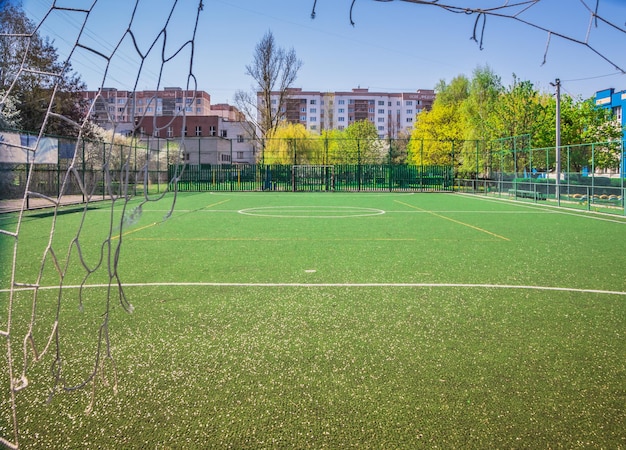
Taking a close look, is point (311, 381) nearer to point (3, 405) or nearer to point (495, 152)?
point (3, 405)

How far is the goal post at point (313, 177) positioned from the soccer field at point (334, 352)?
2612 centimetres

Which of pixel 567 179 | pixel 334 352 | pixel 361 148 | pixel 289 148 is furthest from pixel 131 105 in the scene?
pixel 361 148

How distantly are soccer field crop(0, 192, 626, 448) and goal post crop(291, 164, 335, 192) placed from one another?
85.7 feet

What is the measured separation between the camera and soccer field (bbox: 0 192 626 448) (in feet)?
8.26

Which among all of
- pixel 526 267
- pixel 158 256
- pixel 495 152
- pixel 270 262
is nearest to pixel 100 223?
pixel 158 256

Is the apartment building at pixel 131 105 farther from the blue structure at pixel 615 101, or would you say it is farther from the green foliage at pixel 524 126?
the blue structure at pixel 615 101

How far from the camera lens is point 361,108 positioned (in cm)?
Result: 11881

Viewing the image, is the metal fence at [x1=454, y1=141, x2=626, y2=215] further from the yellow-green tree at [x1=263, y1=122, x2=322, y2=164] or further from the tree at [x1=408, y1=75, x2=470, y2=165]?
the tree at [x1=408, y1=75, x2=470, y2=165]

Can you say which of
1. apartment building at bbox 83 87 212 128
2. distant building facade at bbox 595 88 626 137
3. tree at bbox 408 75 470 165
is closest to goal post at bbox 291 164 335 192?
tree at bbox 408 75 470 165

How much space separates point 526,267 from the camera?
691cm

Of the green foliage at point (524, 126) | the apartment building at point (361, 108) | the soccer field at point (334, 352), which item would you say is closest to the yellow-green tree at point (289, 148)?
the green foliage at point (524, 126)

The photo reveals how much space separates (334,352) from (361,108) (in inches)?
4671

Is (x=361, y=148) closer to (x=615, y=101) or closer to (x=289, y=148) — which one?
(x=289, y=148)

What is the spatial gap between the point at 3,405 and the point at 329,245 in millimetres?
6601
